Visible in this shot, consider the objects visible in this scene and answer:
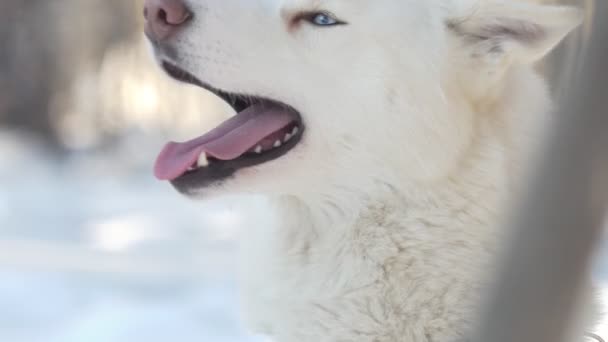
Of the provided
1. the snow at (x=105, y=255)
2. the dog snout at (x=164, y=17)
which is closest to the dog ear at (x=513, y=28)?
the dog snout at (x=164, y=17)

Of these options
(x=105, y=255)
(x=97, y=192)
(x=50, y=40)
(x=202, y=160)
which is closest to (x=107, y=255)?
(x=105, y=255)

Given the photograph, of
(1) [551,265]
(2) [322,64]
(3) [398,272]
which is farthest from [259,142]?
(1) [551,265]

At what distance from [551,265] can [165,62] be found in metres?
1.46

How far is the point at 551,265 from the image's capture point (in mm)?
679

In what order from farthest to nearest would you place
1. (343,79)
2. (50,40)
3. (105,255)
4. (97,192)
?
1. (50,40)
2. (97,192)
3. (105,255)
4. (343,79)

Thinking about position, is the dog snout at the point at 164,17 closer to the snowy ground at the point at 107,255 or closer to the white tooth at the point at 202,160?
the white tooth at the point at 202,160

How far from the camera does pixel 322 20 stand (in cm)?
201

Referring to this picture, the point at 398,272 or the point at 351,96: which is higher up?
the point at 351,96

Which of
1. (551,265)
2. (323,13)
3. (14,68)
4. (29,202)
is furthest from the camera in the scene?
(14,68)

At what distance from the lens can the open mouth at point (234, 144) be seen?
2045mm

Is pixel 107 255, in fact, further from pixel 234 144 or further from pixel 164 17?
pixel 164 17

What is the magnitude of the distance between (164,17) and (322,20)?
1.19 feet

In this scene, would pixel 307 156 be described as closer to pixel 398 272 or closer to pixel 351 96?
pixel 351 96

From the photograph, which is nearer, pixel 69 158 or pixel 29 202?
pixel 29 202
